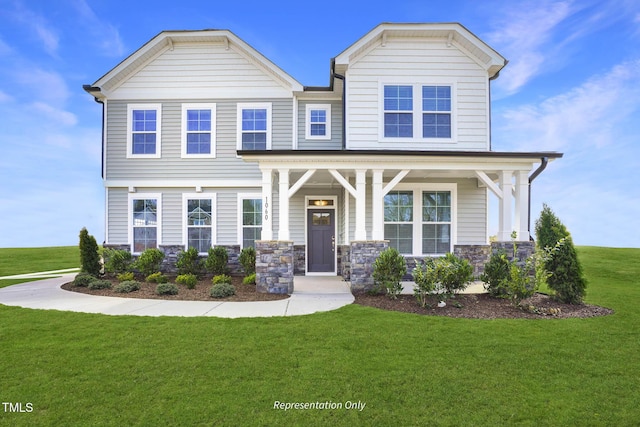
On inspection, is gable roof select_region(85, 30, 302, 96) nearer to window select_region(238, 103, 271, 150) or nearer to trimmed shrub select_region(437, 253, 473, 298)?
window select_region(238, 103, 271, 150)

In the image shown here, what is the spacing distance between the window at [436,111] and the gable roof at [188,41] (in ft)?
13.4

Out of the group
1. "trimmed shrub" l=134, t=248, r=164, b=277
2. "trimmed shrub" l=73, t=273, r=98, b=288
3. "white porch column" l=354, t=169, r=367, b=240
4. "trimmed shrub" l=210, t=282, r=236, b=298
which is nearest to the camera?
"trimmed shrub" l=210, t=282, r=236, b=298

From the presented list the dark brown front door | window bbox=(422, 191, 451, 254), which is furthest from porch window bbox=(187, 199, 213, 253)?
window bbox=(422, 191, 451, 254)

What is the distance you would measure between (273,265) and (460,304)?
4359 mm

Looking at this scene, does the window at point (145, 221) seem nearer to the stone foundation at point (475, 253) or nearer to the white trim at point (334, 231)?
the white trim at point (334, 231)

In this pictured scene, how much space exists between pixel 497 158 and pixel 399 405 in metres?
7.81

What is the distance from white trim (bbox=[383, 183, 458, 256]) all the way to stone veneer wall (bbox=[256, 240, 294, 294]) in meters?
4.38

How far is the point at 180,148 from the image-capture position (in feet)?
40.4

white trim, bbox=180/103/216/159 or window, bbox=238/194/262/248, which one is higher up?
white trim, bbox=180/103/216/159

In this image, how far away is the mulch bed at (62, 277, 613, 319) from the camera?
7184mm

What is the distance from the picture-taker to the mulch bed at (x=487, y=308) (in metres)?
7.13

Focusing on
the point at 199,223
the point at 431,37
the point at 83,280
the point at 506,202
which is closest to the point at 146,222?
the point at 199,223

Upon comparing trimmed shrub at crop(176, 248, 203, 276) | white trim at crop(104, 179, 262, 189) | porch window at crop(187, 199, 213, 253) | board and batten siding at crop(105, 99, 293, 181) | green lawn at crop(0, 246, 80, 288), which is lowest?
green lawn at crop(0, 246, 80, 288)

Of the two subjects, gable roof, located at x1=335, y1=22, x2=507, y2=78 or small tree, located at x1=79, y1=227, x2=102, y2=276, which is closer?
gable roof, located at x1=335, y1=22, x2=507, y2=78
